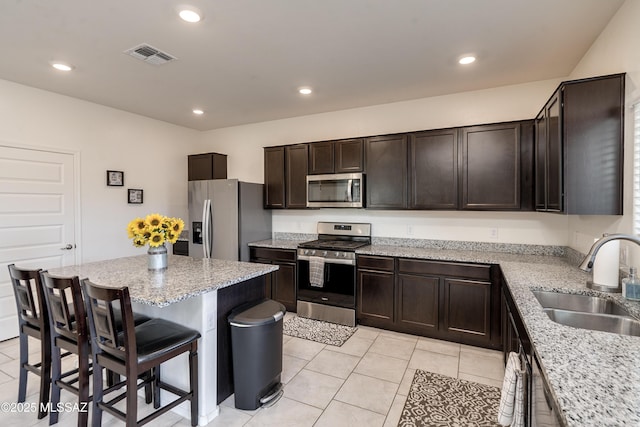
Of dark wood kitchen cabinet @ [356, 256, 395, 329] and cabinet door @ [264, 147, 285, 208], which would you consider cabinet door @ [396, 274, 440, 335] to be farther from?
cabinet door @ [264, 147, 285, 208]

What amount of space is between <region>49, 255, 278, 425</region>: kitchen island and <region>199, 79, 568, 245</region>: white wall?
7.22 ft

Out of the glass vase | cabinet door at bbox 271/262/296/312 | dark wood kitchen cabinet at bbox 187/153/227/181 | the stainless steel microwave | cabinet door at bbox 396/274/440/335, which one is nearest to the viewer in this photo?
the glass vase

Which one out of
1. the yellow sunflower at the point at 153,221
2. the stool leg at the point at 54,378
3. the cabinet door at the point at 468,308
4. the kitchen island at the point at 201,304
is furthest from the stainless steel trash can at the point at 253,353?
the cabinet door at the point at 468,308

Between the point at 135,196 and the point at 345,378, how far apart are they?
12.5ft

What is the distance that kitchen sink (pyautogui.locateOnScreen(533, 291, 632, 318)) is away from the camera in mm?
1846

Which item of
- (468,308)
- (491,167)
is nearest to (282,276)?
(468,308)

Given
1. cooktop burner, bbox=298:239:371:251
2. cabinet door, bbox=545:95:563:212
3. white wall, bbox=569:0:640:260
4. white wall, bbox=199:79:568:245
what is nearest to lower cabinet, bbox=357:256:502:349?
cooktop burner, bbox=298:239:371:251

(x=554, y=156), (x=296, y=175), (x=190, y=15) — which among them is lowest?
(x=554, y=156)

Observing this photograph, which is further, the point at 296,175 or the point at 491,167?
the point at 296,175

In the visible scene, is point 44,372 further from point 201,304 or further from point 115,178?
point 115,178

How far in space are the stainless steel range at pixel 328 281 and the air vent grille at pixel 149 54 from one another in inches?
96.8

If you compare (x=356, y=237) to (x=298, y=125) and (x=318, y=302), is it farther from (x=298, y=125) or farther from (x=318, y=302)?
(x=298, y=125)

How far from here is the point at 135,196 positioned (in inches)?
181

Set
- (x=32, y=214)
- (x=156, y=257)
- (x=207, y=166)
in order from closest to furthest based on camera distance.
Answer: (x=156, y=257) → (x=32, y=214) → (x=207, y=166)
